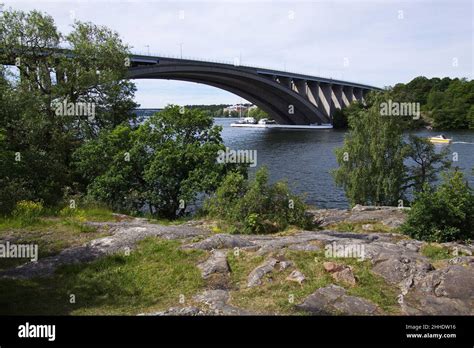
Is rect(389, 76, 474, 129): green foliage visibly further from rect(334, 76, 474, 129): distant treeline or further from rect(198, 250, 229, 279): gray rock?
rect(198, 250, 229, 279): gray rock

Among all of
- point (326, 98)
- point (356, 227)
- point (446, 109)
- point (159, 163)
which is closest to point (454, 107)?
point (446, 109)

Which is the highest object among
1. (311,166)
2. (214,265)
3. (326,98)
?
(326,98)

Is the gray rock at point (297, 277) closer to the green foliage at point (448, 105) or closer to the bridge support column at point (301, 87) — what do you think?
the green foliage at point (448, 105)

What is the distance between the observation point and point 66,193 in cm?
2098

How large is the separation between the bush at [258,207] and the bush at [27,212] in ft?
22.1

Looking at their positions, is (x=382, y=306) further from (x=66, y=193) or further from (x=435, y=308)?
(x=66, y=193)

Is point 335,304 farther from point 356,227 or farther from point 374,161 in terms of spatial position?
point 374,161

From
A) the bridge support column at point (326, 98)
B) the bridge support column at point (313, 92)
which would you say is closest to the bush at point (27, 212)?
the bridge support column at point (326, 98)

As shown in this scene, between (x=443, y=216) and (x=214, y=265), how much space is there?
8144mm

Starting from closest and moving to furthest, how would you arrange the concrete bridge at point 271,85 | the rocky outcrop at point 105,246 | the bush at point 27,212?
the rocky outcrop at point 105,246, the bush at point 27,212, the concrete bridge at point 271,85

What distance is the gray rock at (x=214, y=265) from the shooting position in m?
9.75

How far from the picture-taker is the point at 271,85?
320 feet
